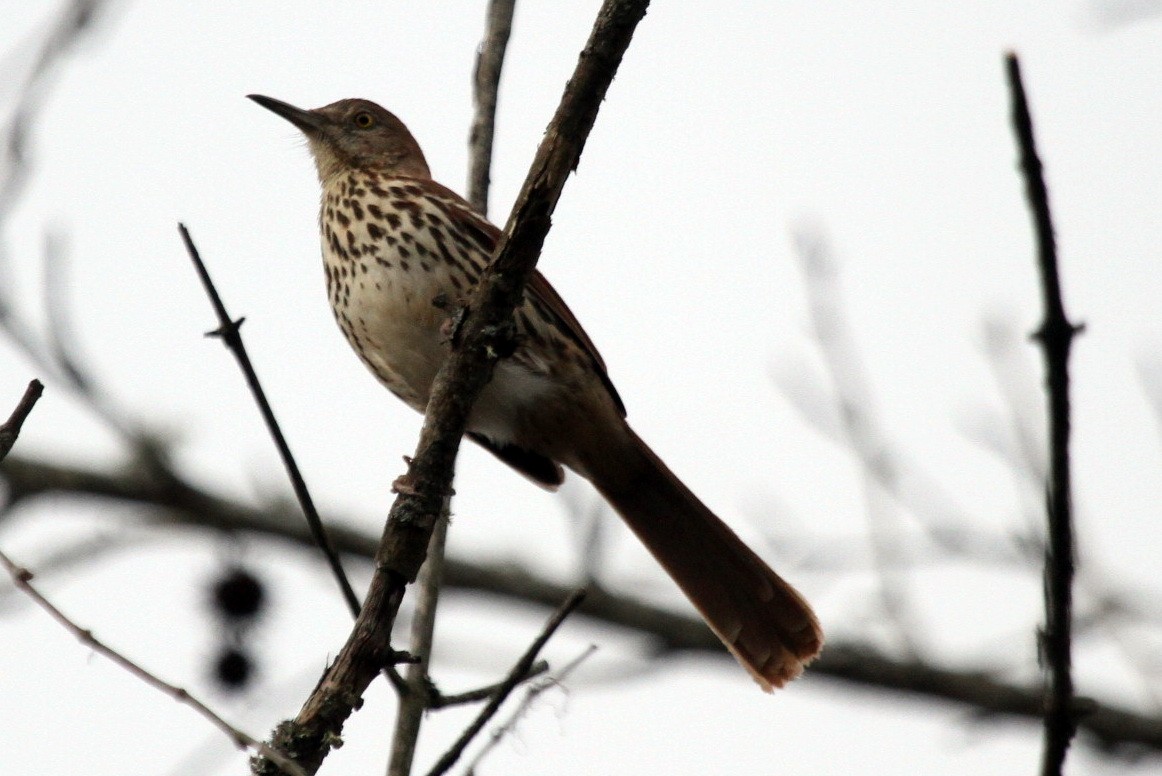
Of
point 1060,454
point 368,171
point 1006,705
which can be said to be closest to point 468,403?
point 1060,454

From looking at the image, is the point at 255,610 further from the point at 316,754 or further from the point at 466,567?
the point at 466,567

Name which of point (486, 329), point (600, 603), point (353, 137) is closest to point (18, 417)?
point (486, 329)

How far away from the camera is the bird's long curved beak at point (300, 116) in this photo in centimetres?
530

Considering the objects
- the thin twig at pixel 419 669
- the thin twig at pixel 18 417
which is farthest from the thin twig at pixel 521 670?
the thin twig at pixel 18 417

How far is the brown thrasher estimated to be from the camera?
4.29 metres

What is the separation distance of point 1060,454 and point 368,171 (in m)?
3.78

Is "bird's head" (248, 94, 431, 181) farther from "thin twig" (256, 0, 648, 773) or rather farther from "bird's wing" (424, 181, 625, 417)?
"thin twig" (256, 0, 648, 773)

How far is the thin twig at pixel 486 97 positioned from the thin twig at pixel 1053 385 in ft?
8.26

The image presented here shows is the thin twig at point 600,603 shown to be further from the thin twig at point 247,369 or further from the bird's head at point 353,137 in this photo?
the thin twig at point 247,369

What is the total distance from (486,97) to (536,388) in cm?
98

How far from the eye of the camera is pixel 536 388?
4.45 m

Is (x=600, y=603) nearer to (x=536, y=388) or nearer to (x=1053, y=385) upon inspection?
(x=536, y=388)

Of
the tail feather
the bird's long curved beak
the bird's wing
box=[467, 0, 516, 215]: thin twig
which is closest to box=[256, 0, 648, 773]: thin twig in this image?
box=[467, 0, 516, 215]: thin twig

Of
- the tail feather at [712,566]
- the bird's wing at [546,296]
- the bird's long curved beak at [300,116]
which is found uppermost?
the bird's long curved beak at [300,116]
